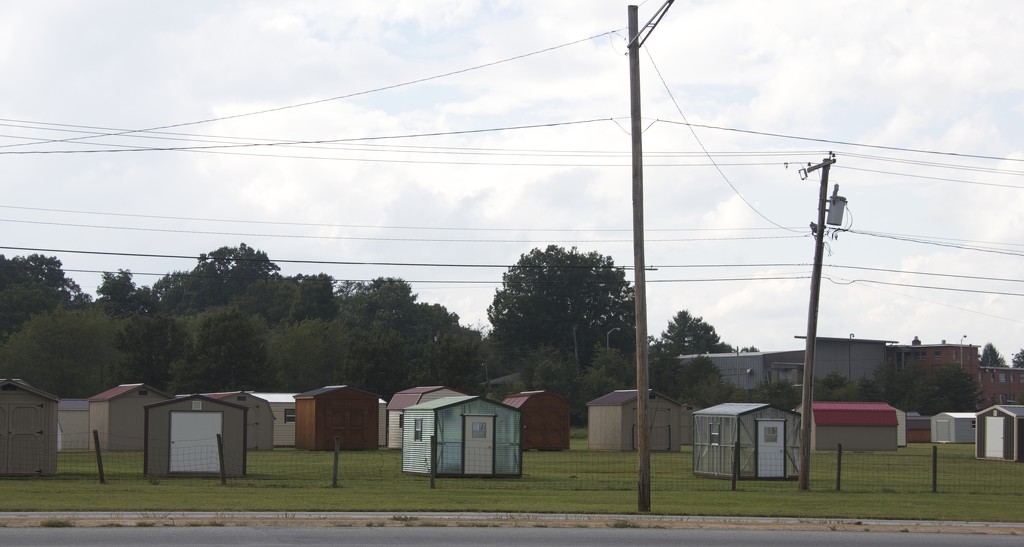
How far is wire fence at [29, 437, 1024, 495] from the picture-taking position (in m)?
31.3

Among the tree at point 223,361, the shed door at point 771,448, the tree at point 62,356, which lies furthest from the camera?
→ the tree at point 62,356

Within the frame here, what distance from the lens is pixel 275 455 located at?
4912cm

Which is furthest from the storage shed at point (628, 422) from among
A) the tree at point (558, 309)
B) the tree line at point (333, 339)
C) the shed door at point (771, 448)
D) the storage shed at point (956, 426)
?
the tree at point (558, 309)

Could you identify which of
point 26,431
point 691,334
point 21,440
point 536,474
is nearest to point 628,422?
point 536,474

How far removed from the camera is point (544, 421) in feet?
190

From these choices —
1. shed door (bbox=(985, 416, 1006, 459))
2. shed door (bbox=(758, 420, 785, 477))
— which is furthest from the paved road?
shed door (bbox=(985, 416, 1006, 459))

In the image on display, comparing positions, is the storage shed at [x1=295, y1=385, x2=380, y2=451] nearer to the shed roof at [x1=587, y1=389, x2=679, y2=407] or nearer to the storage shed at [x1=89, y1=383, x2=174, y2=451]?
the storage shed at [x1=89, y1=383, x2=174, y2=451]

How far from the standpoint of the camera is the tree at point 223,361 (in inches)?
3098

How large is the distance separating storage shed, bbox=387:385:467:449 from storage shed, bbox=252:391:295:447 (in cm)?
512

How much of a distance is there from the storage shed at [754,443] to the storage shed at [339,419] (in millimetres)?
22908

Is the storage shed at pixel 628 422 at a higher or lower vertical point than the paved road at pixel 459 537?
lower

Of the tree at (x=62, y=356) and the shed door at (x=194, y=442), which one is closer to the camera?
the shed door at (x=194, y=442)

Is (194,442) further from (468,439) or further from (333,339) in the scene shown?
(333,339)

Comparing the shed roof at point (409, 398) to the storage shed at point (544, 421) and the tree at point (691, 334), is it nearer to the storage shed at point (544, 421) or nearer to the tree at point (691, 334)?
the storage shed at point (544, 421)
